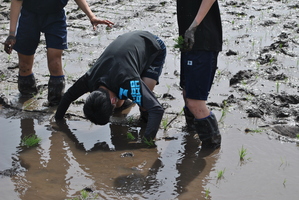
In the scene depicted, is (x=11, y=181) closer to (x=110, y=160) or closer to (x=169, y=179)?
(x=110, y=160)

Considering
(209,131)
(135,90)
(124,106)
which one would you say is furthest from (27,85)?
(209,131)

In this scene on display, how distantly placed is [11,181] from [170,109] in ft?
6.99

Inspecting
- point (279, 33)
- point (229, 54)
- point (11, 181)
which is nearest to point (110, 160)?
point (11, 181)

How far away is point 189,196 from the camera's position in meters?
3.76

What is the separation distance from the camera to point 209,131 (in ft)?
14.7

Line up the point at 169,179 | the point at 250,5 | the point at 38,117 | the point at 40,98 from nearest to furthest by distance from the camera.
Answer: the point at 169,179, the point at 38,117, the point at 40,98, the point at 250,5

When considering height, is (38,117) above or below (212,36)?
below

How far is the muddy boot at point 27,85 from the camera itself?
5.65 metres

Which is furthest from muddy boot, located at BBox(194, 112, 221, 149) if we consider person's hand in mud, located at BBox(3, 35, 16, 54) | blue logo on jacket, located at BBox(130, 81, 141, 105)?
person's hand in mud, located at BBox(3, 35, 16, 54)

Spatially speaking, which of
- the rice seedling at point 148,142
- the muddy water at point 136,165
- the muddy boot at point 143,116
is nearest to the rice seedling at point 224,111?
the muddy water at point 136,165

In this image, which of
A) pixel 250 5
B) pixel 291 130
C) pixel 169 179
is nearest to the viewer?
pixel 169 179

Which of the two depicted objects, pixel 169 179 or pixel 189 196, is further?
pixel 169 179

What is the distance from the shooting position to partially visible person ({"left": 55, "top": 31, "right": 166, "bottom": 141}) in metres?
4.38

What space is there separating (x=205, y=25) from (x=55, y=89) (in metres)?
2.06
